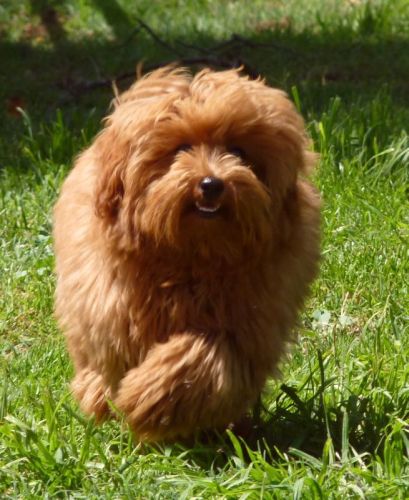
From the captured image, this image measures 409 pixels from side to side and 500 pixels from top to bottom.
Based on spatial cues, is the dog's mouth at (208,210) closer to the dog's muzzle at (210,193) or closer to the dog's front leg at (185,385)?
the dog's muzzle at (210,193)

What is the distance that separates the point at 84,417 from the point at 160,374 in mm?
496

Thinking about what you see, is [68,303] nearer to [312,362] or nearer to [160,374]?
[160,374]

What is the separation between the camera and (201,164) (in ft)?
12.0

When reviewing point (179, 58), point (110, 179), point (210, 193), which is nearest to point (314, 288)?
point (110, 179)

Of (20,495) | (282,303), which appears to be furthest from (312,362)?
(20,495)

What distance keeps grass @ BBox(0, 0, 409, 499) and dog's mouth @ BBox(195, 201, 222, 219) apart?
0.68 meters

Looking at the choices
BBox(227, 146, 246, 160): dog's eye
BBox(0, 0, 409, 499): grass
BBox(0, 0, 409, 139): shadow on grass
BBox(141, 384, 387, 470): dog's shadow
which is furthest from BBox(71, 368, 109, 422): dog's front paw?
BBox(0, 0, 409, 139): shadow on grass

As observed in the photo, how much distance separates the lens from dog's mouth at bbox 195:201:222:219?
367 cm

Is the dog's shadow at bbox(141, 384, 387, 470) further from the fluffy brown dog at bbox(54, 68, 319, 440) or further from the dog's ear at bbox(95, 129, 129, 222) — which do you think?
the dog's ear at bbox(95, 129, 129, 222)

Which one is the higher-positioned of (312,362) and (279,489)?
(279,489)

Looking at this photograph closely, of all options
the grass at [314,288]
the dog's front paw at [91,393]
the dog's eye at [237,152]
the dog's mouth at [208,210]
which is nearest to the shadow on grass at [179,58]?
the grass at [314,288]

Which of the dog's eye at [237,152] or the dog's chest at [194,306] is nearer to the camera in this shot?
the dog's eye at [237,152]

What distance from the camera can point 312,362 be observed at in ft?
15.6

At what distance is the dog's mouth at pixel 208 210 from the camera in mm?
3674
